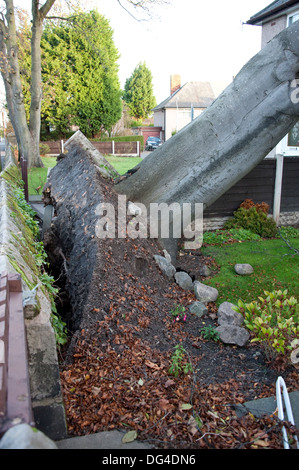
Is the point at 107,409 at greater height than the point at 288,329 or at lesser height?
lesser

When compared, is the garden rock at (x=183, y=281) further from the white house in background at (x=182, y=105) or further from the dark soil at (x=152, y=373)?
the white house in background at (x=182, y=105)

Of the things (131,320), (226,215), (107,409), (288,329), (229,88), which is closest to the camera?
(107,409)

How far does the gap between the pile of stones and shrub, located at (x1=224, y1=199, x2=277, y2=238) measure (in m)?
2.31

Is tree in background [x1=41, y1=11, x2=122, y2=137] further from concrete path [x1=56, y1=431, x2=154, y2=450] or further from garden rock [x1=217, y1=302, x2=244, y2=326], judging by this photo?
concrete path [x1=56, y1=431, x2=154, y2=450]

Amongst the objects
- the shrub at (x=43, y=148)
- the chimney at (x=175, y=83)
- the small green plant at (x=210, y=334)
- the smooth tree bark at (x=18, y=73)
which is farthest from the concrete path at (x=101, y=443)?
the chimney at (x=175, y=83)

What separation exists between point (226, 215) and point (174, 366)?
595cm

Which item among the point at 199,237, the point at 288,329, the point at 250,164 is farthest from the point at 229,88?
the point at 288,329

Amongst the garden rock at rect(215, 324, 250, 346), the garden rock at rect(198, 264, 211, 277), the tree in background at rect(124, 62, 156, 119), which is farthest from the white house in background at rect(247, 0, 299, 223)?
the tree in background at rect(124, 62, 156, 119)

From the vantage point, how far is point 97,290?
12.5 feet

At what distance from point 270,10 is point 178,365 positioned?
1306cm

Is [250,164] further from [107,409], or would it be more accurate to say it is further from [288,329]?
[107,409]

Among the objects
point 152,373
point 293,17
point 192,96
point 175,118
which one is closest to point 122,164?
point 293,17

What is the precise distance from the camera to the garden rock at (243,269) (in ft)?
19.6

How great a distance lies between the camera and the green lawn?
5.34 meters
